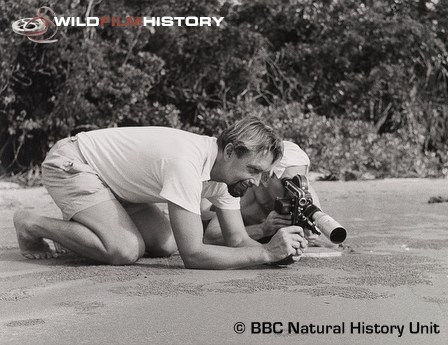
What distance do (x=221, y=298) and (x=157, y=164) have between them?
680mm

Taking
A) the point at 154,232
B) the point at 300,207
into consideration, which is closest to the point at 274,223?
the point at 300,207

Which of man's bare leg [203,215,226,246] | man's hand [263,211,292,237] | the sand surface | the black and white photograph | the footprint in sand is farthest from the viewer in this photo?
man's bare leg [203,215,226,246]

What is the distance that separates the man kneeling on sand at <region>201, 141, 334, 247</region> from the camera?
3473 mm

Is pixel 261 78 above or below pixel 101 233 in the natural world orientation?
above

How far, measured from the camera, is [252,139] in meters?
2.99

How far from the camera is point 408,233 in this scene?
4.38 meters

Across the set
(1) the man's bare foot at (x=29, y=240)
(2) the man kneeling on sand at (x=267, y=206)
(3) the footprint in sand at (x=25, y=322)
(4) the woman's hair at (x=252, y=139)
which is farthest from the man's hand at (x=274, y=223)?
(3) the footprint in sand at (x=25, y=322)

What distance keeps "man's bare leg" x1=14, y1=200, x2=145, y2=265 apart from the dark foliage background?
437cm

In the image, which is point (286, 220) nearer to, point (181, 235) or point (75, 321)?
point (181, 235)

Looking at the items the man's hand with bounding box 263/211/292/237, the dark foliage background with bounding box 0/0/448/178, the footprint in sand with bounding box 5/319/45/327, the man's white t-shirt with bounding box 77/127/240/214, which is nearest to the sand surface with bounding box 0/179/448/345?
the footprint in sand with bounding box 5/319/45/327

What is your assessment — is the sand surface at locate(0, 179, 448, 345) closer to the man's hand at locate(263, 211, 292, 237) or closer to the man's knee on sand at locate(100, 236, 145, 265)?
the man's knee on sand at locate(100, 236, 145, 265)

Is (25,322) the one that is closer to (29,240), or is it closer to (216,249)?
(216,249)

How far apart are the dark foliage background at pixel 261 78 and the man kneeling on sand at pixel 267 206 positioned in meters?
4.06

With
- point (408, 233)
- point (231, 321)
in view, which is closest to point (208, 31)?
point (408, 233)
